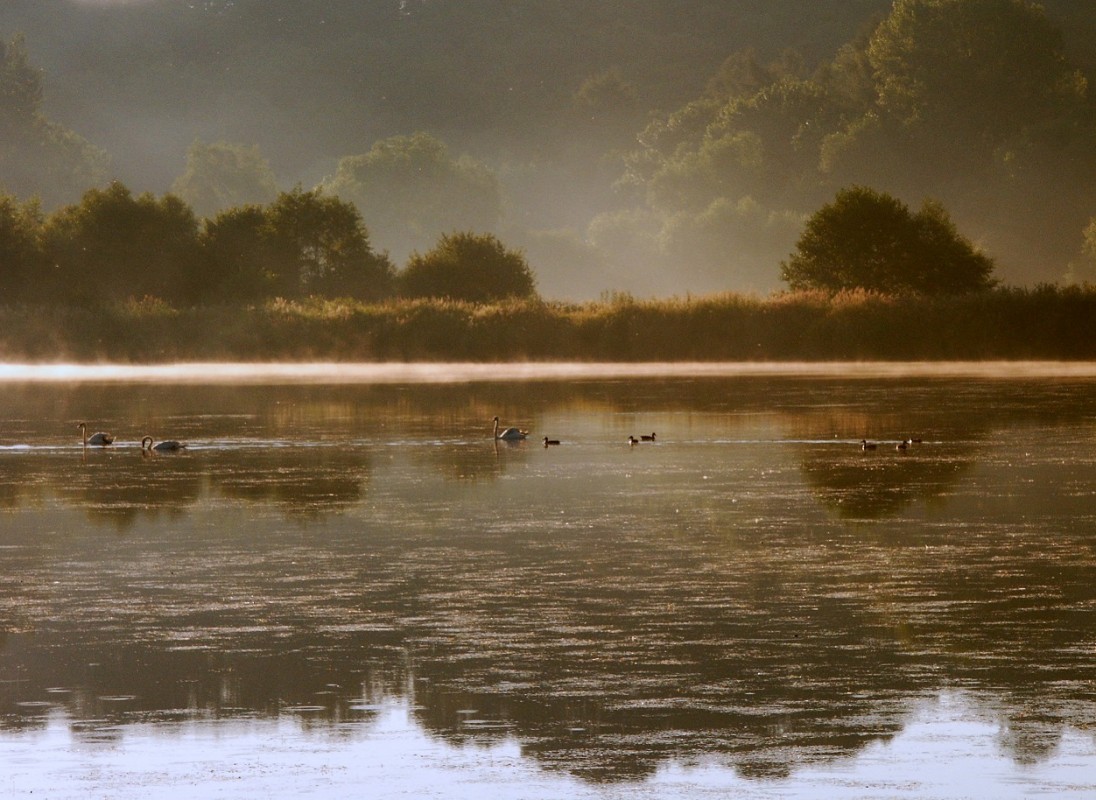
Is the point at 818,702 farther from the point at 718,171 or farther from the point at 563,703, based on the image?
the point at 718,171

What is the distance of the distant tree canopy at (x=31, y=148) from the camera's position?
155 meters

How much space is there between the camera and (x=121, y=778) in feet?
30.5

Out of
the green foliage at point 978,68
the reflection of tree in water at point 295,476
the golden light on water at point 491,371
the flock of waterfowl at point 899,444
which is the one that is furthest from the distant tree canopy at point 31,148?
the flock of waterfowl at point 899,444

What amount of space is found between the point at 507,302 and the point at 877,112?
90193 mm

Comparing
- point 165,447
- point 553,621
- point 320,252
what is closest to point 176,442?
point 165,447

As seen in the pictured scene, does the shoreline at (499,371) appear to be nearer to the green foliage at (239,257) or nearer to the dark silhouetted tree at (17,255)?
the dark silhouetted tree at (17,255)

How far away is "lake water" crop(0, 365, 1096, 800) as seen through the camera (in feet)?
31.2

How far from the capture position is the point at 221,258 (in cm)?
7356

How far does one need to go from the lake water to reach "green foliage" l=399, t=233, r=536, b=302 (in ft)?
141

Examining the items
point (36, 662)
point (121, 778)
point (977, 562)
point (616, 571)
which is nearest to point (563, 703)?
point (121, 778)

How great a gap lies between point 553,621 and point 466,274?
5890 centimetres

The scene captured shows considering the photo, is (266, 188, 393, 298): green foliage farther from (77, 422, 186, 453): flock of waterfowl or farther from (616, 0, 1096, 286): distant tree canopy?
(616, 0, 1096, 286): distant tree canopy

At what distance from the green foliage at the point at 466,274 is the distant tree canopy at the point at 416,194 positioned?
100232 millimetres

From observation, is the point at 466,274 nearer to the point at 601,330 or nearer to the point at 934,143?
the point at 601,330
